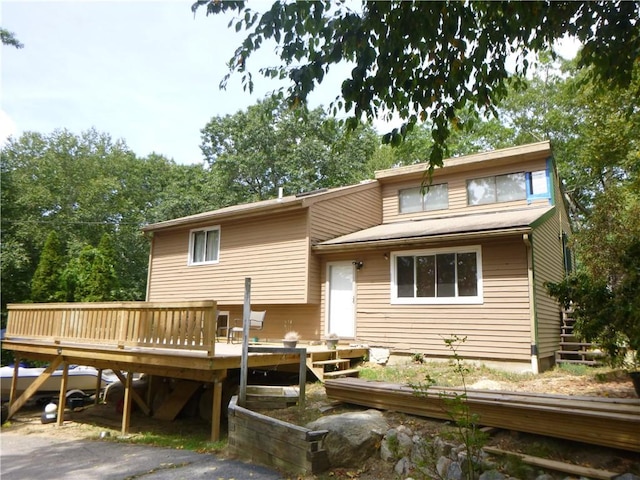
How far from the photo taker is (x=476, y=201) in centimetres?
1341

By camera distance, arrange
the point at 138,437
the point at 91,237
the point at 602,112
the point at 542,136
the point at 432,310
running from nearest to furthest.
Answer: the point at 138,437 < the point at 432,310 < the point at 602,112 < the point at 542,136 < the point at 91,237

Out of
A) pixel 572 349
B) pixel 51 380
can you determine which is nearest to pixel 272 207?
pixel 51 380

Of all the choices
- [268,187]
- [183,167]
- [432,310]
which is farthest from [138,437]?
[183,167]

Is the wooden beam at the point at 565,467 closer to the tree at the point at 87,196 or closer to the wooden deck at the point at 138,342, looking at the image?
the wooden deck at the point at 138,342

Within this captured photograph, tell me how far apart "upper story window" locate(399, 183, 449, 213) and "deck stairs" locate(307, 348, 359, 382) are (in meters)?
5.89

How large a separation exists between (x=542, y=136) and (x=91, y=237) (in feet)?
97.0

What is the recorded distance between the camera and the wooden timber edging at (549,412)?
3.51 metres

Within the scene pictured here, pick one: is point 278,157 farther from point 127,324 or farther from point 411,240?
point 127,324

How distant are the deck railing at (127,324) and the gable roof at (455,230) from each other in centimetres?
523

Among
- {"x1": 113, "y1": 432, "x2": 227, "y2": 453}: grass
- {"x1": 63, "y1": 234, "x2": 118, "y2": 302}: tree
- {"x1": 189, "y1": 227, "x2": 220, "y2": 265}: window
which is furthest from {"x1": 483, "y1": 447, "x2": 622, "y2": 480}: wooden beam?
{"x1": 63, "y1": 234, "x2": 118, "y2": 302}: tree

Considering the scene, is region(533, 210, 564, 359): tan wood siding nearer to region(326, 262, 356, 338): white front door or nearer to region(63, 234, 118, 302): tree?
region(326, 262, 356, 338): white front door

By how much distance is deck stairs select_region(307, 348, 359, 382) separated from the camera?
8945mm

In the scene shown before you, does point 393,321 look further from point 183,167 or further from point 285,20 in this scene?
point 183,167

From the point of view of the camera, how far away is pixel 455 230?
33.0ft
